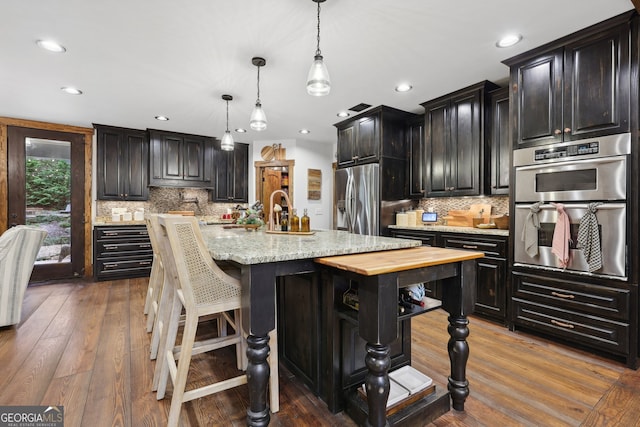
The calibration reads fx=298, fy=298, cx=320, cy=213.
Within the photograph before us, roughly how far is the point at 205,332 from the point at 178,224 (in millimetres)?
1725

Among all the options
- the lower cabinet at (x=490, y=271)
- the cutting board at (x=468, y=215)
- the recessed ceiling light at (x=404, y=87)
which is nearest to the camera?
the lower cabinet at (x=490, y=271)

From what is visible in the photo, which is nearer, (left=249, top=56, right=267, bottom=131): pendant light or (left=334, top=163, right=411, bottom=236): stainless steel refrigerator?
(left=249, top=56, right=267, bottom=131): pendant light

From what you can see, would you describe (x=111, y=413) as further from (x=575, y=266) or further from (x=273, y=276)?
(x=575, y=266)

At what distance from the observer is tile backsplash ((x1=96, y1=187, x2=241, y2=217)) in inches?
205

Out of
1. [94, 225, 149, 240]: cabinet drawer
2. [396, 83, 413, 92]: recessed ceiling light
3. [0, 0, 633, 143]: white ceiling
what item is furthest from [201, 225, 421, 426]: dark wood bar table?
[94, 225, 149, 240]: cabinet drawer

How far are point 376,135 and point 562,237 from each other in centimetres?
250

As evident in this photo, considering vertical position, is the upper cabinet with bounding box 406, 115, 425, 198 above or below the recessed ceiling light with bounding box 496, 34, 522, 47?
below

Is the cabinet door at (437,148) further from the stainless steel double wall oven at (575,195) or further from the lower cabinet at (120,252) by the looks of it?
the lower cabinet at (120,252)

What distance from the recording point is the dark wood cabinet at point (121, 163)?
4.94 meters

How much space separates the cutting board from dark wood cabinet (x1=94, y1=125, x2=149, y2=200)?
196 inches

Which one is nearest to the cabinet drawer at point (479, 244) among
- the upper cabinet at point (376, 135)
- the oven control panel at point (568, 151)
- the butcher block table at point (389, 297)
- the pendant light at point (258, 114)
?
the oven control panel at point (568, 151)

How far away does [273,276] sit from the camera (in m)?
1.36

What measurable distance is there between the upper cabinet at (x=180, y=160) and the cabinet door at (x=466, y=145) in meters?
4.35

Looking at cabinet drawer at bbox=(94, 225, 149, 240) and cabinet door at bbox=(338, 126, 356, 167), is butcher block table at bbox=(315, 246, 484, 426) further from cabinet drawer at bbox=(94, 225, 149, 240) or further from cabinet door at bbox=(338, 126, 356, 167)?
cabinet drawer at bbox=(94, 225, 149, 240)
